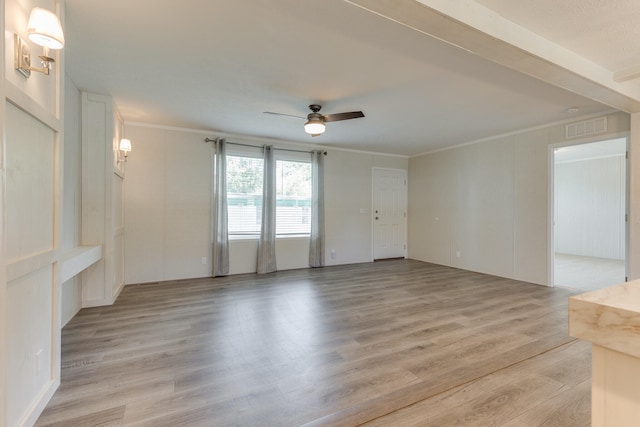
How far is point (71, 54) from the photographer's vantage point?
8.67 ft

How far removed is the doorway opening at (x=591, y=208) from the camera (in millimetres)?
6496

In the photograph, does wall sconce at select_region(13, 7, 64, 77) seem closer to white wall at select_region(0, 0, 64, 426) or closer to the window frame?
white wall at select_region(0, 0, 64, 426)

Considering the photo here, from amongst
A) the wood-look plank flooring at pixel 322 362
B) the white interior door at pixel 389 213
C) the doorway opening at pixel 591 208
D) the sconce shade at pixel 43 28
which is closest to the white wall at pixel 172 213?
the wood-look plank flooring at pixel 322 362

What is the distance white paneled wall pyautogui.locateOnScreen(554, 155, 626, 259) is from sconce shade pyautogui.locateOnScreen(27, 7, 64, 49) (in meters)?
9.89

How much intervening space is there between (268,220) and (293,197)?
76cm

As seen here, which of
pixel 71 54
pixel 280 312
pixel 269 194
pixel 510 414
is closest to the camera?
pixel 510 414

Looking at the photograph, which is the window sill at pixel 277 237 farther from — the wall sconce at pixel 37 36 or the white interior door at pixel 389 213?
the wall sconce at pixel 37 36

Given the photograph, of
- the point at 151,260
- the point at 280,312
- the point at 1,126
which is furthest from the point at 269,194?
the point at 1,126

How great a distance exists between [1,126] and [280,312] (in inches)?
110

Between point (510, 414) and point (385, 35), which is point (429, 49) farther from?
point (510, 414)

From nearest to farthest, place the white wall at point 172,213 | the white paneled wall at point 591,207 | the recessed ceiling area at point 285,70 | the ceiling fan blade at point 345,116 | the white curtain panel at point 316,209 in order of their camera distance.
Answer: the recessed ceiling area at point 285,70, the ceiling fan blade at point 345,116, the white wall at point 172,213, the white curtain panel at point 316,209, the white paneled wall at point 591,207

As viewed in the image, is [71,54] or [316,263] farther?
[316,263]

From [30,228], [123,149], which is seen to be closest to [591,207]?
[123,149]

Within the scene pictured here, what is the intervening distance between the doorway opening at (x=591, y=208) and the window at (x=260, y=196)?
213 inches
